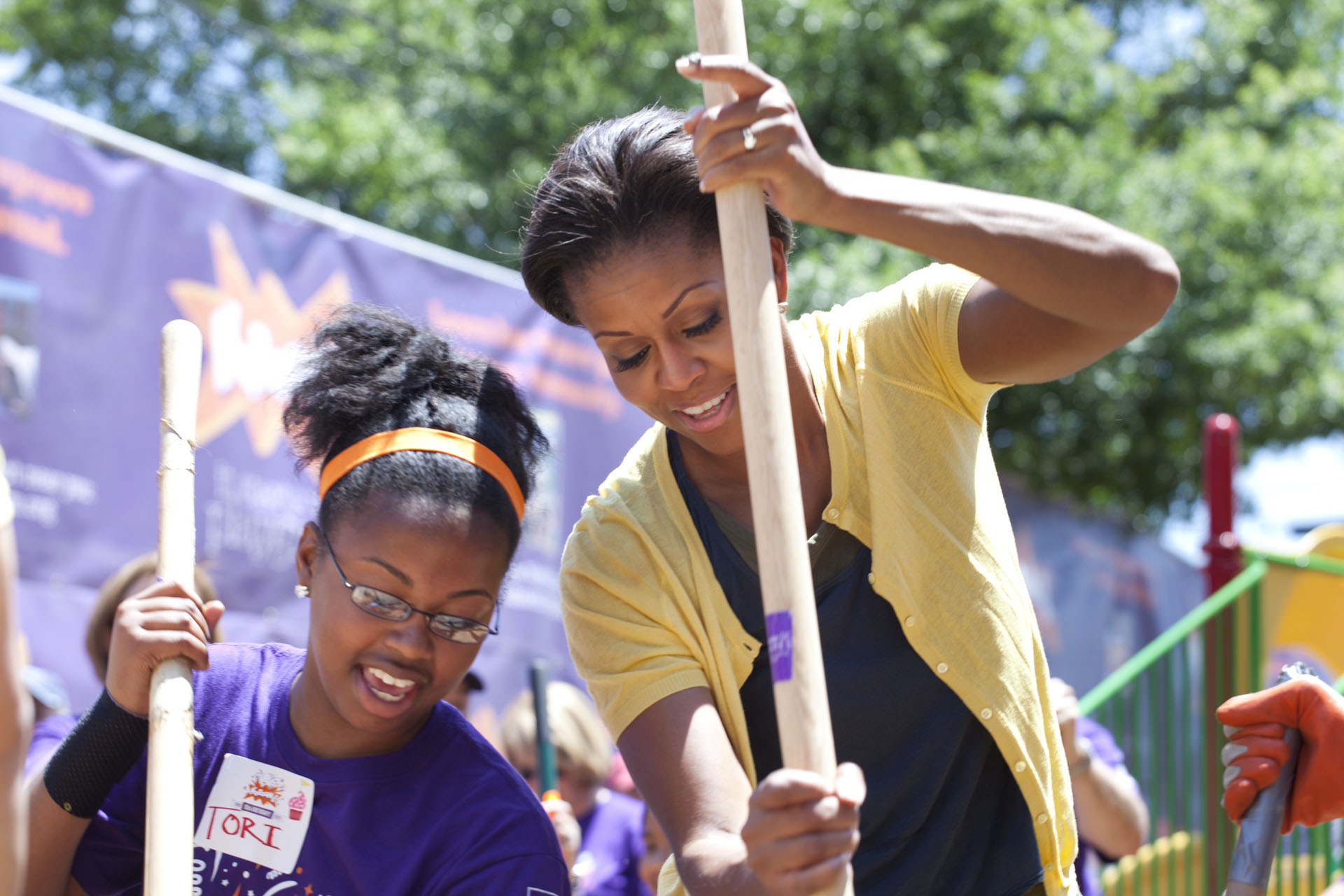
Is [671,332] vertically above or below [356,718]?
above

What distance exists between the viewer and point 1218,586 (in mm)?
5711

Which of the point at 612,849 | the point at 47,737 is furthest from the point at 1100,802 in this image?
the point at 47,737

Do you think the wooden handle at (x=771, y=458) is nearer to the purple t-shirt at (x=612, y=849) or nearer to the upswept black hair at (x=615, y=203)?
the upswept black hair at (x=615, y=203)

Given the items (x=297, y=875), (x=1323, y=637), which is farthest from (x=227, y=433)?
(x=1323, y=637)

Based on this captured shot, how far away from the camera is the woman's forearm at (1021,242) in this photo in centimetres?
169

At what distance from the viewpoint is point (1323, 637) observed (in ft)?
23.4

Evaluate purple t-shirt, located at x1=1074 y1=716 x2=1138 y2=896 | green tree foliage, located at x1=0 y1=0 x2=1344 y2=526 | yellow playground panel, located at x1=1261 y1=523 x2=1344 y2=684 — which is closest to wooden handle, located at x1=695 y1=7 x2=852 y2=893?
purple t-shirt, located at x1=1074 y1=716 x2=1138 y2=896

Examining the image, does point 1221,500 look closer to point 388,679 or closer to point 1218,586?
point 1218,586

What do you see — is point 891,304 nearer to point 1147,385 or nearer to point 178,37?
point 1147,385

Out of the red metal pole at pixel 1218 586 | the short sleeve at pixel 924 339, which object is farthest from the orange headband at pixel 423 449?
the red metal pole at pixel 1218 586

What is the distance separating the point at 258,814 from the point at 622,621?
76cm

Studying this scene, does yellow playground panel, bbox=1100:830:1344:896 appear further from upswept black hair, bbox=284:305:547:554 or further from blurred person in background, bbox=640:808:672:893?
upswept black hair, bbox=284:305:547:554

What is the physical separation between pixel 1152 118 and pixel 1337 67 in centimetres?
201

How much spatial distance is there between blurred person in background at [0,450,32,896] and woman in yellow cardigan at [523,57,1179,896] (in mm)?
946
